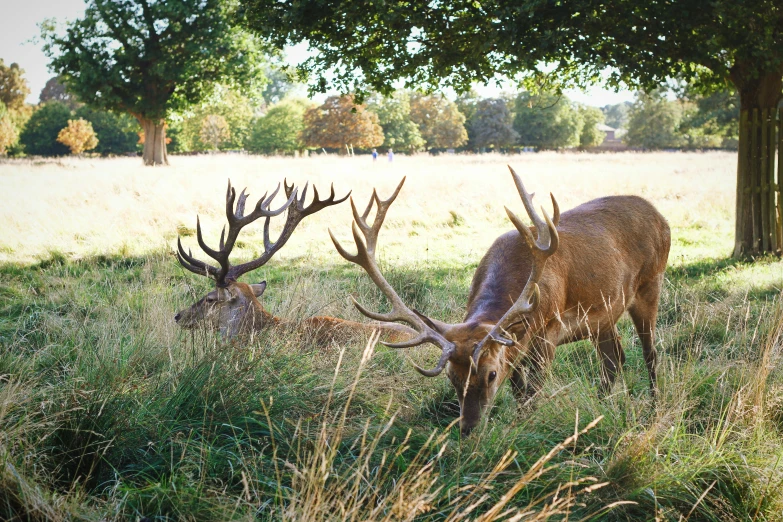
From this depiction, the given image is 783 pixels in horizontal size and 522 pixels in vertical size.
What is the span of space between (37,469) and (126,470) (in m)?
0.37

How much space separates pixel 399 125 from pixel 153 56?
82.2ft

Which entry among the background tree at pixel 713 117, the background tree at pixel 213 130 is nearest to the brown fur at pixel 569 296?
the background tree at pixel 713 117

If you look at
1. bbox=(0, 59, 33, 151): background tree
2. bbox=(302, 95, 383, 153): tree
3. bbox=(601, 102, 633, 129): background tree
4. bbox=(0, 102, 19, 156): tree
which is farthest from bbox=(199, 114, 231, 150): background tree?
bbox=(601, 102, 633, 129): background tree

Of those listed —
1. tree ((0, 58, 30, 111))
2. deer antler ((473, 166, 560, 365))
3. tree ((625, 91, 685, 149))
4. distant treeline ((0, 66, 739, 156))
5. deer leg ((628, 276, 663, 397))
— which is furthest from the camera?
tree ((625, 91, 685, 149))

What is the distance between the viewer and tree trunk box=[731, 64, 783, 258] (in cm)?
1034

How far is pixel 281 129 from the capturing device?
60781 mm

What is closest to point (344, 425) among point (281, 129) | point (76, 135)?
point (76, 135)

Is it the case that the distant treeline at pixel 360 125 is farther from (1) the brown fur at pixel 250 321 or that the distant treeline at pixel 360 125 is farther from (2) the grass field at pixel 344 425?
(2) the grass field at pixel 344 425

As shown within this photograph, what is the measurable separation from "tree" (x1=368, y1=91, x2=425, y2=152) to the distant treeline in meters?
0.08

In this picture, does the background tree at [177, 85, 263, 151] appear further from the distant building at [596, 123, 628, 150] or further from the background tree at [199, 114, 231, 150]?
the distant building at [596, 123, 628, 150]

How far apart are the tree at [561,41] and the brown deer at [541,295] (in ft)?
11.9

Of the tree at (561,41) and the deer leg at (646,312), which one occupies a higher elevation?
the tree at (561,41)

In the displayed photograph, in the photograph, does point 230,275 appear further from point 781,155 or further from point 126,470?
point 781,155

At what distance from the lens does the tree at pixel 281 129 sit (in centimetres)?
5997
